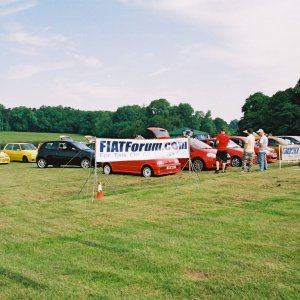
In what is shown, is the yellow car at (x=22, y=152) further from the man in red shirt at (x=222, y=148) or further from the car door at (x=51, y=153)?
the man in red shirt at (x=222, y=148)

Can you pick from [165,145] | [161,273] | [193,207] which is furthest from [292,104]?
[161,273]

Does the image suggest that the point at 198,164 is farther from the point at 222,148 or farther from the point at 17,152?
the point at 17,152

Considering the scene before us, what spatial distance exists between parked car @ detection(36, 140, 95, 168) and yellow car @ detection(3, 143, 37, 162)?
7.49 m

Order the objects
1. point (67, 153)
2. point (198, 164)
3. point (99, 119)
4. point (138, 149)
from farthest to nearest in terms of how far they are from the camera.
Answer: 1. point (99, 119)
2. point (67, 153)
3. point (198, 164)
4. point (138, 149)

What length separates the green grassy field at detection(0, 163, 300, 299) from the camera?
16.2ft

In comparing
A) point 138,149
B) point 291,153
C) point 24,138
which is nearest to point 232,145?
point 291,153

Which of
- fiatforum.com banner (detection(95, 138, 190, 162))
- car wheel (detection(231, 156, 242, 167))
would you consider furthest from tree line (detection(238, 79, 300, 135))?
fiatforum.com banner (detection(95, 138, 190, 162))

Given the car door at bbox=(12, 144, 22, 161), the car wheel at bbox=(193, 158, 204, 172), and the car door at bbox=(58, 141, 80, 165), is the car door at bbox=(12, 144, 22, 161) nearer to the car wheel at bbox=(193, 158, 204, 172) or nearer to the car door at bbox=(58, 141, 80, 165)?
the car door at bbox=(58, 141, 80, 165)

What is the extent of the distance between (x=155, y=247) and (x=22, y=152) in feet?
93.8

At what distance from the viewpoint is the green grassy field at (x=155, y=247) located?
4945mm

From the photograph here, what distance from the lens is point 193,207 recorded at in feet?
31.9

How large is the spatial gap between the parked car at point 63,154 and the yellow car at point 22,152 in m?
7.49

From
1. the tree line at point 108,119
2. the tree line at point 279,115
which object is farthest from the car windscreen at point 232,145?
the tree line at point 108,119

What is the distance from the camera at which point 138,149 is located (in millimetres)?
15055
